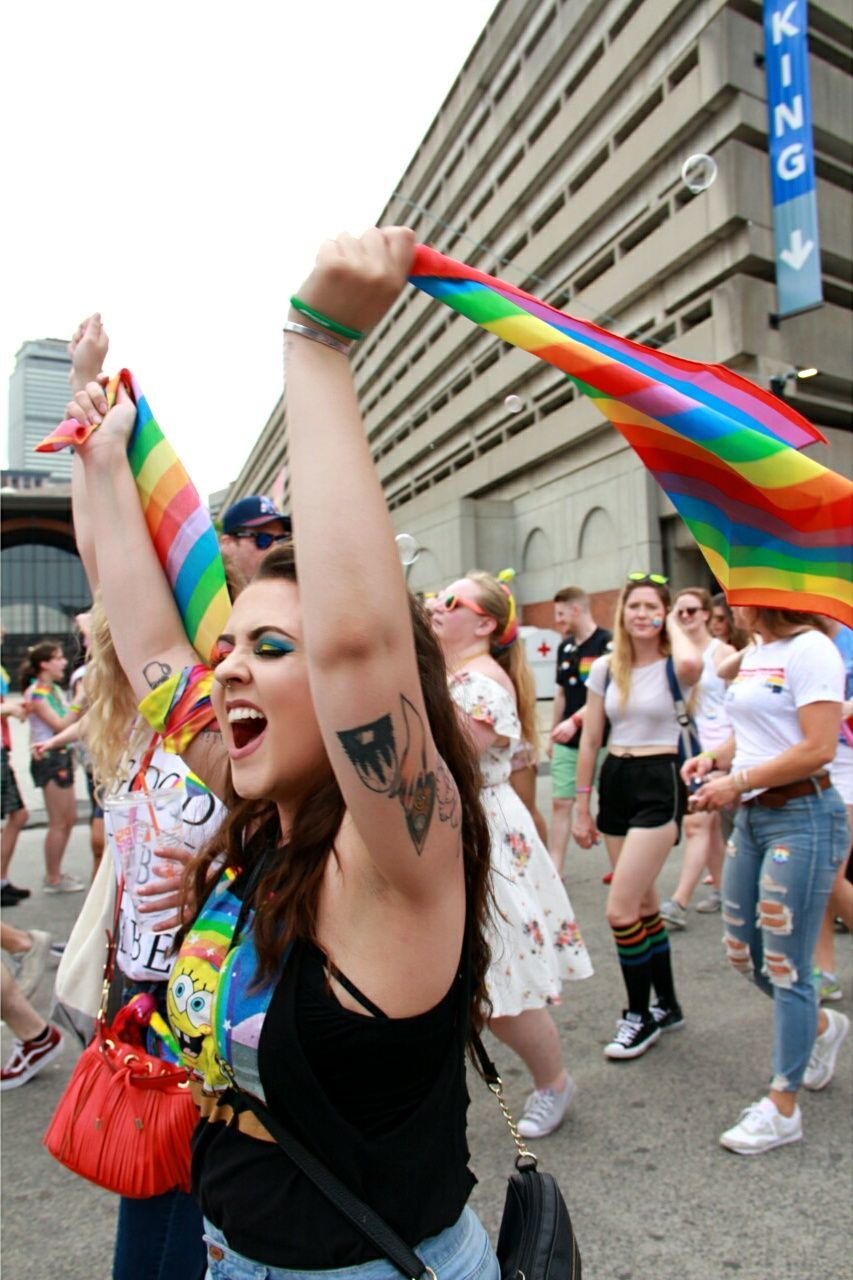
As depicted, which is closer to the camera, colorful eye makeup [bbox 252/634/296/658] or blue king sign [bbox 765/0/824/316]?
→ colorful eye makeup [bbox 252/634/296/658]

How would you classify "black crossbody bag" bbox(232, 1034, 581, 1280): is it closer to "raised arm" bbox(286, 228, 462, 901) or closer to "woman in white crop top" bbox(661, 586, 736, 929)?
"raised arm" bbox(286, 228, 462, 901)

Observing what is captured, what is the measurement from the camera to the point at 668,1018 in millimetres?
3809

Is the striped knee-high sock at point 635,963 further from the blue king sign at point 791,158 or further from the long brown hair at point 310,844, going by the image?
the blue king sign at point 791,158

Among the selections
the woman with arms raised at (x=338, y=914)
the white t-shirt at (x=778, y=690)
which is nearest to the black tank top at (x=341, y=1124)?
the woman with arms raised at (x=338, y=914)

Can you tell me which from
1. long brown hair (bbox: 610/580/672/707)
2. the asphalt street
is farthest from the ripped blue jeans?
long brown hair (bbox: 610/580/672/707)

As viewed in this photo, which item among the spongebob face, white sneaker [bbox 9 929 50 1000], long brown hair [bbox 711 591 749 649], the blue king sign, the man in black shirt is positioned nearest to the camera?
the spongebob face

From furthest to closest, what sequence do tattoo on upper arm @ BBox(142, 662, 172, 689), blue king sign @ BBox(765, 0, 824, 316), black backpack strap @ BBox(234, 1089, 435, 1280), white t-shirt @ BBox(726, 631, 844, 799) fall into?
blue king sign @ BBox(765, 0, 824, 316) → white t-shirt @ BBox(726, 631, 844, 799) → tattoo on upper arm @ BBox(142, 662, 172, 689) → black backpack strap @ BBox(234, 1089, 435, 1280)

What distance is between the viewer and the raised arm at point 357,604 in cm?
93

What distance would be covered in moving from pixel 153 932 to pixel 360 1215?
89 centimetres

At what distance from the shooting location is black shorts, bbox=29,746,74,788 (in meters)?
6.57

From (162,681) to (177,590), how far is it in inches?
8.5

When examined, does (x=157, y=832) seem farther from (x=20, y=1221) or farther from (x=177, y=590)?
(x=20, y=1221)

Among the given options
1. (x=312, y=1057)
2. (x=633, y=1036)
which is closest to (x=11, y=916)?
(x=633, y=1036)

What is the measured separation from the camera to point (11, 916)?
233 inches
